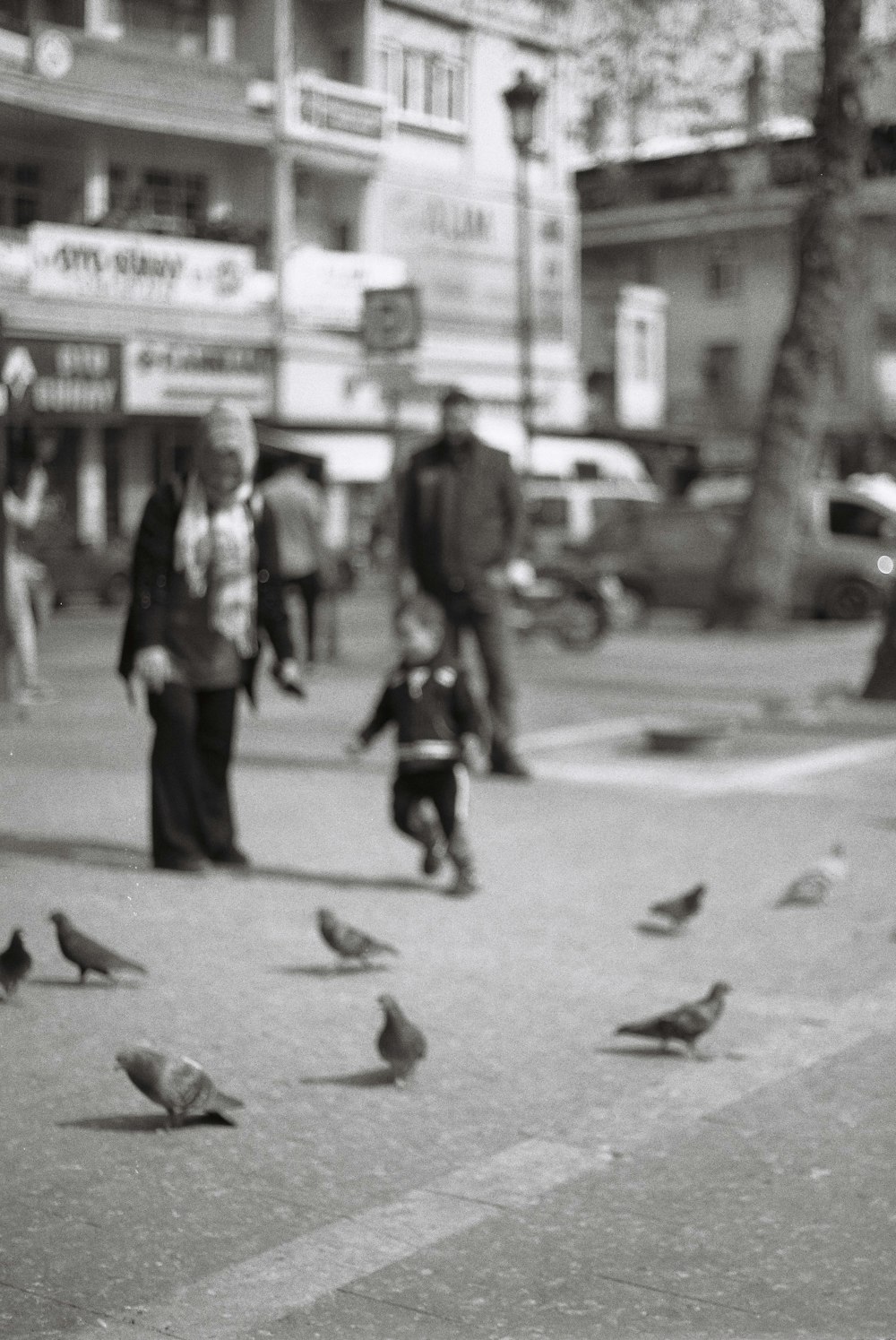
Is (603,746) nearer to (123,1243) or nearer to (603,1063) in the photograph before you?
(603,1063)

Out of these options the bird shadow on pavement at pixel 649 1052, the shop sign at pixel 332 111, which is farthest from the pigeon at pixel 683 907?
the shop sign at pixel 332 111

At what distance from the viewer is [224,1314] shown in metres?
3.84

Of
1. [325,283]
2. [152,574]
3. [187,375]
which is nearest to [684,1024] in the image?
[152,574]

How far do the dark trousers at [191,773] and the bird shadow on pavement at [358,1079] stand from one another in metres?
2.71

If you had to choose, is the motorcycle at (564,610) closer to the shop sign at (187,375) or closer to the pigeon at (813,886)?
the pigeon at (813,886)

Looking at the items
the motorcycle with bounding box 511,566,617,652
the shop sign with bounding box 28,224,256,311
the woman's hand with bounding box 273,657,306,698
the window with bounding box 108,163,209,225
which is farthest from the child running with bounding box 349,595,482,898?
the window with bounding box 108,163,209,225

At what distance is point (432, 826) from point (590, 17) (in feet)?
31.2

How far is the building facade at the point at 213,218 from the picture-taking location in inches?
1228

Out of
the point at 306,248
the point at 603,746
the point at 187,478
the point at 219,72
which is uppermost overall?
the point at 219,72

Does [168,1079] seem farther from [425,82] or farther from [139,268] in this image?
[139,268]

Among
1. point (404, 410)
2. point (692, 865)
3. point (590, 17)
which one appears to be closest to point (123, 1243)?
point (692, 865)

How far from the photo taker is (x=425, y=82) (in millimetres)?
30781

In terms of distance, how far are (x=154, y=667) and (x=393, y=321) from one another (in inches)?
291

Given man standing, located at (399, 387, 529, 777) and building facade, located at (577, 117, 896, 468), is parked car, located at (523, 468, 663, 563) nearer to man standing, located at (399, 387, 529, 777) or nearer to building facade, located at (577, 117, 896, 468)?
man standing, located at (399, 387, 529, 777)
